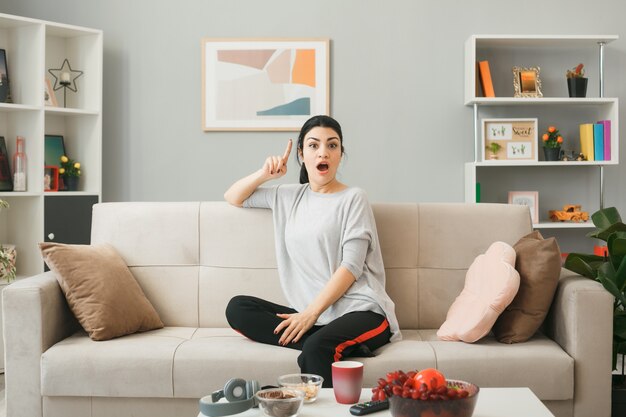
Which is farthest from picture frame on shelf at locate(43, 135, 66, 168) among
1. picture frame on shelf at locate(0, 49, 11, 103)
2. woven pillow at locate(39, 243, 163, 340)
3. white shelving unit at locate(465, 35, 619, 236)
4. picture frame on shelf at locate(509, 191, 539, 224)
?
picture frame on shelf at locate(509, 191, 539, 224)

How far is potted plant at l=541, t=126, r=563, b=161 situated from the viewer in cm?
426

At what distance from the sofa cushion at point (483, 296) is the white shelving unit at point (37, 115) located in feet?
7.87

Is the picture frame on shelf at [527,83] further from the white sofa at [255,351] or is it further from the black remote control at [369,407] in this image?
the black remote control at [369,407]

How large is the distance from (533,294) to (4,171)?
9.47 feet

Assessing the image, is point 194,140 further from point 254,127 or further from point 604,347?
point 604,347

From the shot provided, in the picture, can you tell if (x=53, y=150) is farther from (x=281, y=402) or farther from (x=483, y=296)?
(x=281, y=402)

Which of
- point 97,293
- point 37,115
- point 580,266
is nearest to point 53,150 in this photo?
point 37,115

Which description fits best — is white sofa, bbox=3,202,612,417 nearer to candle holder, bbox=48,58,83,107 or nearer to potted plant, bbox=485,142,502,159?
potted plant, bbox=485,142,502,159

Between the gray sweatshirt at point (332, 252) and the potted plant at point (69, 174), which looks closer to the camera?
the gray sweatshirt at point (332, 252)

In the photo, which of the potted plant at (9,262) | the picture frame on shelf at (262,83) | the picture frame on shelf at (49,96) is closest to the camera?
the potted plant at (9,262)

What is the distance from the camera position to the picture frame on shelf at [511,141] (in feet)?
14.0

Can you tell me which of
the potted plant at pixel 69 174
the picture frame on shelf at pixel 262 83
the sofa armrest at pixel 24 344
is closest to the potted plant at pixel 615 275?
the sofa armrest at pixel 24 344

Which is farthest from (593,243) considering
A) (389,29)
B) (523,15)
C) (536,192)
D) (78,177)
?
(78,177)

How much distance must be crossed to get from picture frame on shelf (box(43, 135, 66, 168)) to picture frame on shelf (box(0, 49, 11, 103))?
1.08 feet
